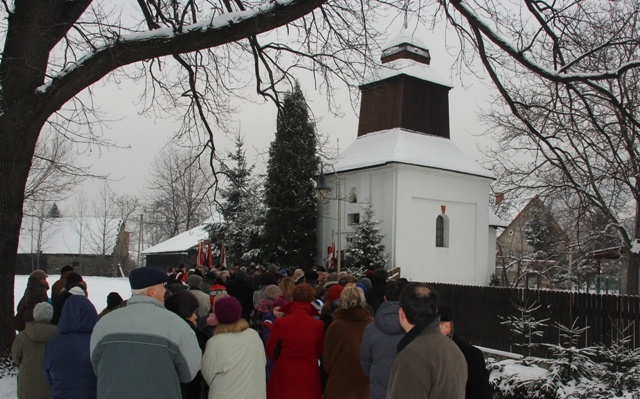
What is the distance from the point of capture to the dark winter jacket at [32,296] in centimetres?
896

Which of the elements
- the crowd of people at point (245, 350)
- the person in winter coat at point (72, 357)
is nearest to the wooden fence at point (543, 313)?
the crowd of people at point (245, 350)

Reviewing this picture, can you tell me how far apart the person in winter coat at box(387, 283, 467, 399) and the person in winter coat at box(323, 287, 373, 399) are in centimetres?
231

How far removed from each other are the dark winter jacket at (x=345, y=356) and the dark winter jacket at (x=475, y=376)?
1.59 metres

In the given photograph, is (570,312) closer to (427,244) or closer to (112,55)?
(112,55)

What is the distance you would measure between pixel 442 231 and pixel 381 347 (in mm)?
26483

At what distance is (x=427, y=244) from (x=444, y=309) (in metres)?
25.7

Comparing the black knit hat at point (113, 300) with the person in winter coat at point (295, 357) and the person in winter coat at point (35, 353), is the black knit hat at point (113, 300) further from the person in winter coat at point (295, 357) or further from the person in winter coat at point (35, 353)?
the person in winter coat at point (295, 357)

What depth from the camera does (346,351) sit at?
19.3 ft

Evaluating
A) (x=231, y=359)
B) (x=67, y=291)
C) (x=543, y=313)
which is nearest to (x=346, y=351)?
(x=231, y=359)

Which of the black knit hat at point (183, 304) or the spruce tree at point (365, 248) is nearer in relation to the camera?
the black knit hat at point (183, 304)

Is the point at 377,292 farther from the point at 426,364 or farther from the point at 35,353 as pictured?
the point at 426,364

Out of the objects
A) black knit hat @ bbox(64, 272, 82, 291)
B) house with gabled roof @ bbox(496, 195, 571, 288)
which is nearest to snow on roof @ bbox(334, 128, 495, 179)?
house with gabled roof @ bbox(496, 195, 571, 288)

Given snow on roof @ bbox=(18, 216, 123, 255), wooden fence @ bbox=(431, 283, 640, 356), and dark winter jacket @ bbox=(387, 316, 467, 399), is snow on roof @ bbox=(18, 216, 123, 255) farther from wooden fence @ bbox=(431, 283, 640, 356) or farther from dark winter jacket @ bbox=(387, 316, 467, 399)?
dark winter jacket @ bbox=(387, 316, 467, 399)

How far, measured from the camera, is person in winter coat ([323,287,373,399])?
590 cm
